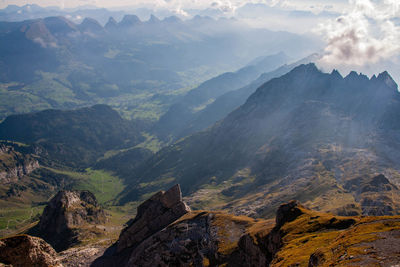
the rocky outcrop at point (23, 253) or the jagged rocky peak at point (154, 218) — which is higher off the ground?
the rocky outcrop at point (23, 253)

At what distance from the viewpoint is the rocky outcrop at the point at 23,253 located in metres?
79.3

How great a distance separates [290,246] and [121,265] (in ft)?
322

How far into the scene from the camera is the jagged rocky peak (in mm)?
163250

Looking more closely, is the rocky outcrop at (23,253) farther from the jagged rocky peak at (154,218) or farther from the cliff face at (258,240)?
the jagged rocky peak at (154,218)

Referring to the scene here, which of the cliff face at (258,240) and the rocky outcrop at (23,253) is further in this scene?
the rocky outcrop at (23,253)

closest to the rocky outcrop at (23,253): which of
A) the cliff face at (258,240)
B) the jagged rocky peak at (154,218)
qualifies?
the cliff face at (258,240)

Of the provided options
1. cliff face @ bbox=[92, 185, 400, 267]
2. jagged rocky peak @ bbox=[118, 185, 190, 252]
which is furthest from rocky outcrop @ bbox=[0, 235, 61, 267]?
jagged rocky peak @ bbox=[118, 185, 190, 252]

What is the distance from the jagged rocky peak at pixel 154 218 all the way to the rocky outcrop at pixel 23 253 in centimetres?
7776

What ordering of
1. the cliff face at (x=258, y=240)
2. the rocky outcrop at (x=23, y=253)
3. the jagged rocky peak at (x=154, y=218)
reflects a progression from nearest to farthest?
the cliff face at (x=258, y=240), the rocky outcrop at (x=23, y=253), the jagged rocky peak at (x=154, y=218)

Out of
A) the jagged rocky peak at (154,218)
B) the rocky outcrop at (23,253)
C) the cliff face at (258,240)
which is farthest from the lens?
the jagged rocky peak at (154,218)

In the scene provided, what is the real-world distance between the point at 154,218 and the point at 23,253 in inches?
3598

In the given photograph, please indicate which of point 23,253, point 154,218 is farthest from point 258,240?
point 154,218

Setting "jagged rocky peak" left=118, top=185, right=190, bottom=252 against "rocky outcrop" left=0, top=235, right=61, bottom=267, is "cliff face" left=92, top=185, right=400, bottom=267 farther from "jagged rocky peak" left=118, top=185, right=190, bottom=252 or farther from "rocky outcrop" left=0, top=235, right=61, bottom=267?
"rocky outcrop" left=0, top=235, right=61, bottom=267

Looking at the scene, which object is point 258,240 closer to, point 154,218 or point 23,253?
point 23,253
